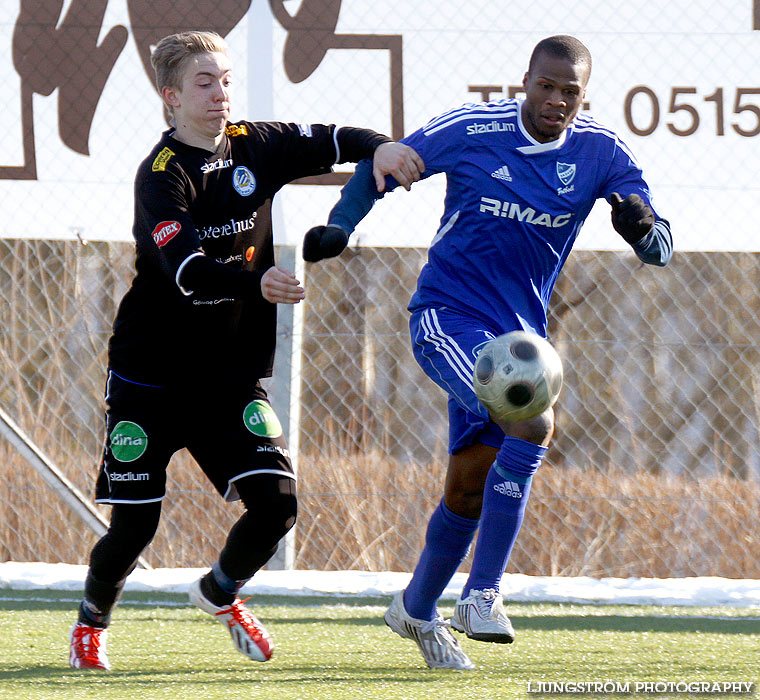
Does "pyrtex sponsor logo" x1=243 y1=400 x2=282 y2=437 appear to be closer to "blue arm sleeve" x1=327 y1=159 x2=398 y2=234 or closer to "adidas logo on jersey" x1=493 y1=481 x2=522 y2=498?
"blue arm sleeve" x1=327 y1=159 x2=398 y2=234

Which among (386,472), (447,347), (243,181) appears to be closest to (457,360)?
(447,347)

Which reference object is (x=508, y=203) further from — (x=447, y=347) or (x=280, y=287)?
(x=280, y=287)

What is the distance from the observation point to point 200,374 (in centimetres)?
333

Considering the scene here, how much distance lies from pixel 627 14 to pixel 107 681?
11.7ft

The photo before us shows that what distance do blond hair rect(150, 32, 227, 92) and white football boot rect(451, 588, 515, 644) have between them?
1.56 metres

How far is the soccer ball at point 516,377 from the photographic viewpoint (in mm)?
2891

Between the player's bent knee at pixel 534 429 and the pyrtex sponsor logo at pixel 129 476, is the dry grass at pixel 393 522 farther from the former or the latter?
the player's bent knee at pixel 534 429

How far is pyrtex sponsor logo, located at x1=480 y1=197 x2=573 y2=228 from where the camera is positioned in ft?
10.9

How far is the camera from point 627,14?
17.2 feet

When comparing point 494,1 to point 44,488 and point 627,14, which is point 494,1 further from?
point 44,488

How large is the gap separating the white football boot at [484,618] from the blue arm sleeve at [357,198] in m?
1.03

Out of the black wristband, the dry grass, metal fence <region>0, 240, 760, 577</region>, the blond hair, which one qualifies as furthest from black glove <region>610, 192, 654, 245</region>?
the dry grass

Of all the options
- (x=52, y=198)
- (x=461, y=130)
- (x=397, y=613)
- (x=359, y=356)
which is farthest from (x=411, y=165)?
(x=359, y=356)

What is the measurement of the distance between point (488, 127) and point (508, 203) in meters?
0.24
